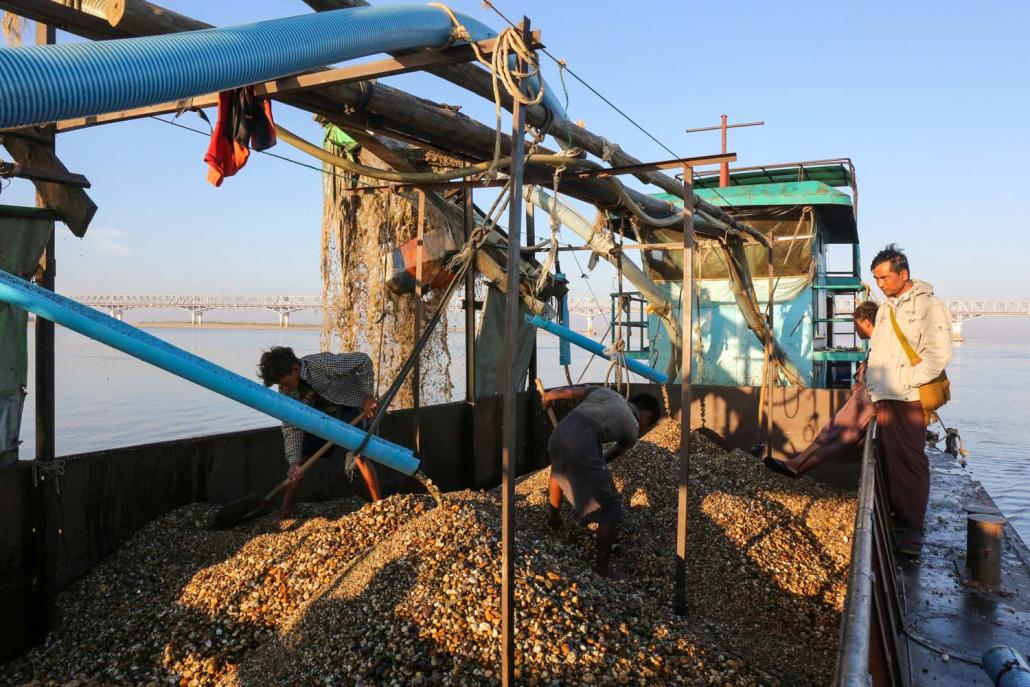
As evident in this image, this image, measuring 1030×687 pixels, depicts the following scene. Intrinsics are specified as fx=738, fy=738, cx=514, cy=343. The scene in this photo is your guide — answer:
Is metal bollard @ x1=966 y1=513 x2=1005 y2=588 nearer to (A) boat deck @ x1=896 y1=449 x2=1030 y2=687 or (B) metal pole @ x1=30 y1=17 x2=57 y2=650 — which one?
(A) boat deck @ x1=896 y1=449 x2=1030 y2=687

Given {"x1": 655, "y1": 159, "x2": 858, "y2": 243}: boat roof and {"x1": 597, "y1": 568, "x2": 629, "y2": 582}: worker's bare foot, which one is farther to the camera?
{"x1": 655, "y1": 159, "x2": 858, "y2": 243}: boat roof

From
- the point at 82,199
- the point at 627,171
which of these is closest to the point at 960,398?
the point at 627,171

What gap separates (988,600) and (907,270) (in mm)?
→ 1839

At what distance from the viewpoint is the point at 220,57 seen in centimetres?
229

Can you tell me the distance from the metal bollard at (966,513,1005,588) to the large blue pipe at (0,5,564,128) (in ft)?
11.4

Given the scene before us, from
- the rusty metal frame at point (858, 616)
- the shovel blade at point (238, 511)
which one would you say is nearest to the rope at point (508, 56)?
the rusty metal frame at point (858, 616)

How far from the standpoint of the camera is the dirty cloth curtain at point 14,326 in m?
3.68

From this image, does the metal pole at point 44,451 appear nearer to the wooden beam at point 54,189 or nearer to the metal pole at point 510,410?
the wooden beam at point 54,189

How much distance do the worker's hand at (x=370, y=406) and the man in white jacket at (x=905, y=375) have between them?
3.16 metres

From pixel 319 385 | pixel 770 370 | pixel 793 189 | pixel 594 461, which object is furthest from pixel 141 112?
pixel 793 189

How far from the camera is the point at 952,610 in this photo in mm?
3504

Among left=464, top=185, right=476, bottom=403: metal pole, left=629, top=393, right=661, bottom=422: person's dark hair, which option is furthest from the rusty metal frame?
left=464, top=185, right=476, bottom=403: metal pole

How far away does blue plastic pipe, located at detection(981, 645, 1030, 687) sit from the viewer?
2495 millimetres

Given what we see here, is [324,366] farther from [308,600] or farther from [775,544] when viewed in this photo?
[775,544]
